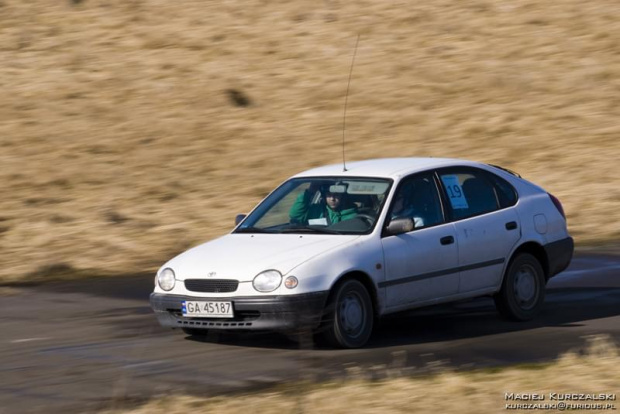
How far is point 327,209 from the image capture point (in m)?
10.2

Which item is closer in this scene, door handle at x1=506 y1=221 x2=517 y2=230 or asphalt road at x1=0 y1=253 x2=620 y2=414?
asphalt road at x1=0 y1=253 x2=620 y2=414

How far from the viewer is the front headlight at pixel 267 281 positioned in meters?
9.27

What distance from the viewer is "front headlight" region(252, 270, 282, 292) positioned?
9.27m

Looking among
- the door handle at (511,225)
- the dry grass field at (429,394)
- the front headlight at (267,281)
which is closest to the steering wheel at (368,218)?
the front headlight at (267,281)

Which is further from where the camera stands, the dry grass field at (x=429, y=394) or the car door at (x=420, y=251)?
the car door at (x=420, y=251)

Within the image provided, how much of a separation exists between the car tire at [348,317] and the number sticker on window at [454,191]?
141 centimetres

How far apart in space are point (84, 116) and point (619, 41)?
11.8 meters

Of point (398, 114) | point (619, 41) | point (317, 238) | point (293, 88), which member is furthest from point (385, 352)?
point (619, 41)

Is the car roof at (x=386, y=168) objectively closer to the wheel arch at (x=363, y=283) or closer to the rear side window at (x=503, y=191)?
the rear side window at (x=503, y=191)

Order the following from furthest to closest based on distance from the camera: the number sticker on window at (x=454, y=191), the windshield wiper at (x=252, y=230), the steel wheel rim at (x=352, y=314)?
the number sticker on window at (x=454, y=191), the windshield wiper at (x=252, y=230), the steel wheel rim at (x=352, y=314)

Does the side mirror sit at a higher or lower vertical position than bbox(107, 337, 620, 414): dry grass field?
higher

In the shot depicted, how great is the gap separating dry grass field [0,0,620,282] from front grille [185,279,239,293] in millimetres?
5532

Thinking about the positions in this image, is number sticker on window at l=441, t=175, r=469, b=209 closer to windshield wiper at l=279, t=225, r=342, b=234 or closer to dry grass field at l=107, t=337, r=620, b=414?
windshield wiper at l=279, t=225, r=342, b=234

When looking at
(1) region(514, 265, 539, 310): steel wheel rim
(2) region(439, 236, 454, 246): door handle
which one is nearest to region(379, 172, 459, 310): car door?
(2) region(439, 236, 454, 246): door handle
